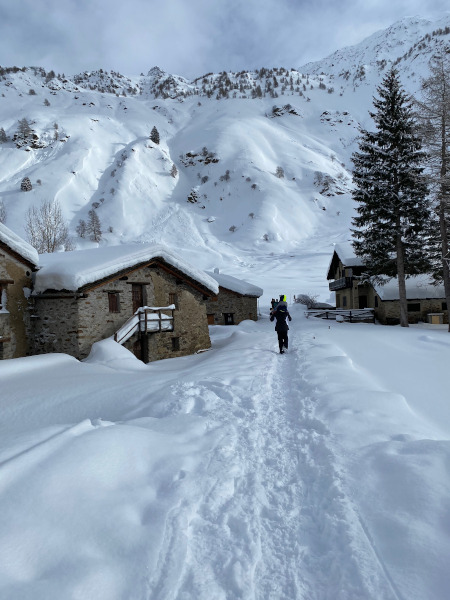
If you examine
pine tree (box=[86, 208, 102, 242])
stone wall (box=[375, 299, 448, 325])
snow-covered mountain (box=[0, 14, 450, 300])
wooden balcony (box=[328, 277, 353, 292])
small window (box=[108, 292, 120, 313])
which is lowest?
stone wall (box=[375, 299, 448, 325])

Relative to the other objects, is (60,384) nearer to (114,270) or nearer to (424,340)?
(114,270)

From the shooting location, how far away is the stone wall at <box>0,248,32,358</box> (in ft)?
40.3

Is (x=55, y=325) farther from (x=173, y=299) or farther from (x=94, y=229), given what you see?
(x=94, y=229)

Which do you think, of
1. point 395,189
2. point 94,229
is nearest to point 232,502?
point 395,189

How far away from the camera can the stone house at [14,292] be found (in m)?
12.2

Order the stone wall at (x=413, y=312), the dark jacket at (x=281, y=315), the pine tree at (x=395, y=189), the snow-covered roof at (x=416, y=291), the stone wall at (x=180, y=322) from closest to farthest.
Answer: the dark jacket at (x=281, y=315), the stone wall at (x=180, y=322), the pine tree at (x=395, y=189), the snow-covered roof at (x=416, y=291), the stone wall at (x=413, y=312)

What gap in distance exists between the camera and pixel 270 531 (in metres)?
2.87

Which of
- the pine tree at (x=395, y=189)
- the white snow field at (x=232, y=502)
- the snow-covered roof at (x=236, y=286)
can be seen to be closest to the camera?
the white snow field at (x=232, y=502)

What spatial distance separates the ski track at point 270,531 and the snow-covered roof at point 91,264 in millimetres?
9756

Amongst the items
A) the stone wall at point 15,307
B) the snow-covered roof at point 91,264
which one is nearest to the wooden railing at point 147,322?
the snow-covered roof at point 91,264

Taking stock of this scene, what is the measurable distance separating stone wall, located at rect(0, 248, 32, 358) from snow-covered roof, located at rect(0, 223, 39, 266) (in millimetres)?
382

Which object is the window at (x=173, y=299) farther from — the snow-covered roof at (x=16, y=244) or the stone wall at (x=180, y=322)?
the snow-covered roof at (x=16, y=244)

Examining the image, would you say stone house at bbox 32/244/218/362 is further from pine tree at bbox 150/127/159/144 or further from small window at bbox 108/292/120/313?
pine tree at bbox 150/127/159/144

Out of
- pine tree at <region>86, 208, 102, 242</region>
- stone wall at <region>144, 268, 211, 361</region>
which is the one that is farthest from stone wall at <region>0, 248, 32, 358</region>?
pine tree at <region>86, 208, 102, 242</region>
